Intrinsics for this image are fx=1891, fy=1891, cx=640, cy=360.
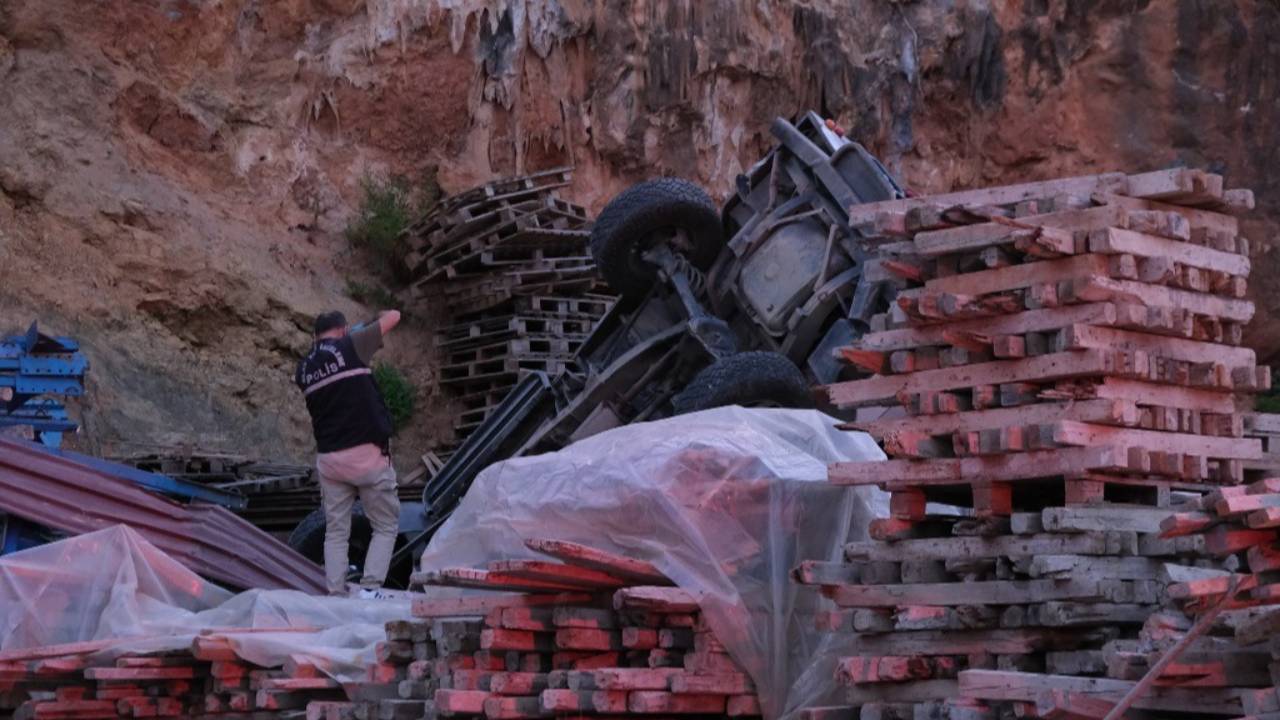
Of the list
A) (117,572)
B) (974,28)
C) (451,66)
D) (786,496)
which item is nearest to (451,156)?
(451,66)

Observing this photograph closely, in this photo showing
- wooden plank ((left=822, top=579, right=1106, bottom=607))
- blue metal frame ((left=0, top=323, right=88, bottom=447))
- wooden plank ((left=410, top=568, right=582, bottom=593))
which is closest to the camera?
wooden plank ((left=822, top=579, right=1106, bottom=607))

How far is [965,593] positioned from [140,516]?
20.9 ft

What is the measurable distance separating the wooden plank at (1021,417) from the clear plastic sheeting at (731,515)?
0.78 m

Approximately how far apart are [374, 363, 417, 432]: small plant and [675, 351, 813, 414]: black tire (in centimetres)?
808

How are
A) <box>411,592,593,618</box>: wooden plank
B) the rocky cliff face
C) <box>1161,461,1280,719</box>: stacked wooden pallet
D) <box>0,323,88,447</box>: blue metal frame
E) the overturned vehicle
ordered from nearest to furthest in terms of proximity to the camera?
<box>1161,461,1280,719</box>: stacked wooden pallet
<box>411,592,593,618</box>: wooden plank
the overturned vehicle
<box>0,323,88,447</box>: blue metal frame
the rocky cliff face

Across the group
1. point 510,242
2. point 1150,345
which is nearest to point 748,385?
point 1150,345

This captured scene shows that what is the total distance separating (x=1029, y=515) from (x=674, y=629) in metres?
1.73

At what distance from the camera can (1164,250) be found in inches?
325

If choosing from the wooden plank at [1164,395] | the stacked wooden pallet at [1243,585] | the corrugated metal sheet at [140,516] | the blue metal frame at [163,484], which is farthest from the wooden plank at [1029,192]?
the blue metal frame at [163,484]

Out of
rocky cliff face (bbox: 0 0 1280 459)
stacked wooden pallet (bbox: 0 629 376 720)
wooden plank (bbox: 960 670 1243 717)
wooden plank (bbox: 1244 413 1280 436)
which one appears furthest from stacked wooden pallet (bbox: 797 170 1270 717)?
rocky cliff face (bbox: 0 0 1280 459)

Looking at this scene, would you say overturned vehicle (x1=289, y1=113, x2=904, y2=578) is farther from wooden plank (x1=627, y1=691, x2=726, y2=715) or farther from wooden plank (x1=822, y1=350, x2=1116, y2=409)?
wooden plank (x1=627, y1=691, x2=726, y2=715)

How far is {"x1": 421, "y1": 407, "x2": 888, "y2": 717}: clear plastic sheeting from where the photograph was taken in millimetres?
8586

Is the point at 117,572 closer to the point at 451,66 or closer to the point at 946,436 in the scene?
the point at 946,436

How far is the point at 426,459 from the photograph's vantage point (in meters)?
18.4
